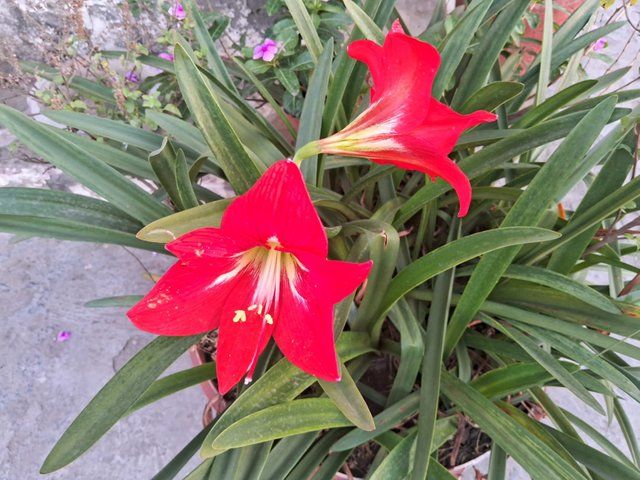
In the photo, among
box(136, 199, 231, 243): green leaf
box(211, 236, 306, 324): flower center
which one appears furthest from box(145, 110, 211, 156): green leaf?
box(211, 236, 306, 324): flower center

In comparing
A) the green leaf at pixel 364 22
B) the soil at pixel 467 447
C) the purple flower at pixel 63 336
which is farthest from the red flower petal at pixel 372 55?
the purple flower at pixel 63 336

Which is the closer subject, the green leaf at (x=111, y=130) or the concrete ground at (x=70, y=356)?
the green leaf at (x=111, y=130)

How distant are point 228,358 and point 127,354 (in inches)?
35.5

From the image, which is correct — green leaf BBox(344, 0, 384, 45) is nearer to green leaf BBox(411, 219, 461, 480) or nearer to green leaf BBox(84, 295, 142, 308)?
green leaf BBox(411, 219, 461, 480)

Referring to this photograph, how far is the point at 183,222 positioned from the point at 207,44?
468mm

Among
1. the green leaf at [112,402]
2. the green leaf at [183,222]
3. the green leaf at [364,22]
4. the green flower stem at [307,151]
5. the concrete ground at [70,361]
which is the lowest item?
the concrete ground at [70,361]

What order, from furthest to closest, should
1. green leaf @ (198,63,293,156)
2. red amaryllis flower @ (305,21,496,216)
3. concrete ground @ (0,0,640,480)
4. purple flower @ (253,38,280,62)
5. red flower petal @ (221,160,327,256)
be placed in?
concrete ground @ (0,0,640,480), purple flower @ (253,38,280,62), green leaf @ (198,63,293,156), red amaryllis flower @ (305,21,496,216), red flower petal @ (221,160,327,256)

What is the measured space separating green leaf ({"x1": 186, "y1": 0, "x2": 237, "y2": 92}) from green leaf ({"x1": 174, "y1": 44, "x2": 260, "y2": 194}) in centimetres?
29

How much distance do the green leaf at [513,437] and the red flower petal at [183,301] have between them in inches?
14.9

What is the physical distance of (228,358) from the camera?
590 millimetres

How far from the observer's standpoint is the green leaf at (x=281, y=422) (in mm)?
589

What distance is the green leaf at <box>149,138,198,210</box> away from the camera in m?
0.67

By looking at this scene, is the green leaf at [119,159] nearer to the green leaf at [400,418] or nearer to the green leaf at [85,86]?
the green leaf at [85,86]

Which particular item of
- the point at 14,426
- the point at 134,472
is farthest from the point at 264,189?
the point at 14,426
